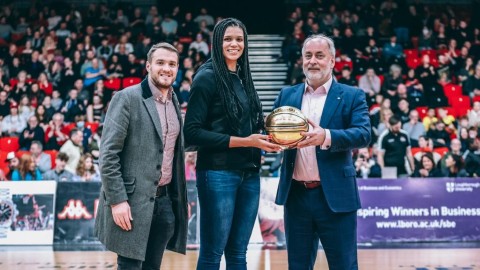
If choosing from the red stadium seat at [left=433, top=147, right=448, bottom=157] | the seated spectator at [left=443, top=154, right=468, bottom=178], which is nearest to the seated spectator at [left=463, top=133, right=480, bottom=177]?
the seated spectator at [left=443, top=154, right=468, bottom=178]

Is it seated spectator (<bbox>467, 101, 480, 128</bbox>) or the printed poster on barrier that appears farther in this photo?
seated spectator (<bbox>467, 101, 480, 128</bbox>)

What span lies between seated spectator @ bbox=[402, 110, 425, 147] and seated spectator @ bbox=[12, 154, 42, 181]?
7.17 meters

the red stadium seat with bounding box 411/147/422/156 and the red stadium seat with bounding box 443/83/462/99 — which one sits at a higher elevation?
the red stadium seat with bounding box 443/83/462/99

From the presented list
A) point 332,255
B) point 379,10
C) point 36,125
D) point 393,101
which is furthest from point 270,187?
point 379,10

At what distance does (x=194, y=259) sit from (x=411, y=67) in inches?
393

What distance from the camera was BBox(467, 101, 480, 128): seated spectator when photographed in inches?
550

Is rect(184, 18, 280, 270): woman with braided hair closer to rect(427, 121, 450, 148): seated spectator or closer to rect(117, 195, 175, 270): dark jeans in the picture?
rect(117, 195, 175, 270): dark jeans

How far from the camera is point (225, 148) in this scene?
14.1 ft

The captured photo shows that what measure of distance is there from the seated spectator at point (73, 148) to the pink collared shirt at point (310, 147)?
900 cm

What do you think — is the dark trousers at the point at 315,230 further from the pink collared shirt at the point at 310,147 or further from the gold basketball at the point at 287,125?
the gold basketball at the point at 287,125

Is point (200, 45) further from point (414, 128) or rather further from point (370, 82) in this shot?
point (414, 128)

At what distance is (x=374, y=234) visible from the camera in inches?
426

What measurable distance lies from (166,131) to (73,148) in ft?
29.6

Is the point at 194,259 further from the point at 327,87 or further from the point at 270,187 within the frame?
the point at 327,87
